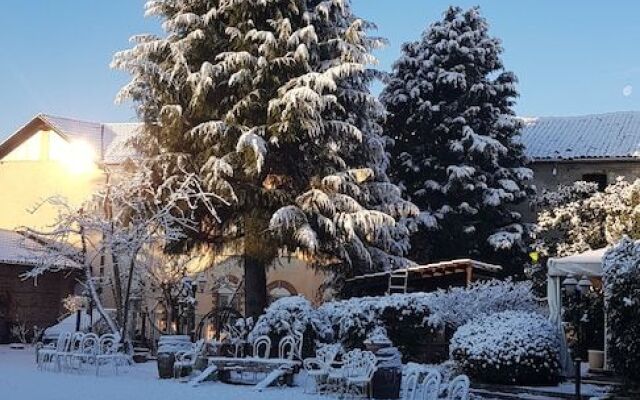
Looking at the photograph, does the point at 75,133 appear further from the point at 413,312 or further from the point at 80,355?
the point at 413,312

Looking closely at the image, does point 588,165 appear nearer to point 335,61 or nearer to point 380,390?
point 335,61

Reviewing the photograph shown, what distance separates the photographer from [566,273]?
55.7 ft

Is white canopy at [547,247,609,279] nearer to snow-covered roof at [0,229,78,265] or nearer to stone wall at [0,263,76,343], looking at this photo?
snow-covered roof at [0,229,78,265]

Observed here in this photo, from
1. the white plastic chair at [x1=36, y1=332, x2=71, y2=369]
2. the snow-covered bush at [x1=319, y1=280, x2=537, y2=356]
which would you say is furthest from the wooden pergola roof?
the white plastic chair at [x1=36, y1=332, x2=71, y2=369]

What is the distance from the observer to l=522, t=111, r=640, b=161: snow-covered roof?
2858 cm

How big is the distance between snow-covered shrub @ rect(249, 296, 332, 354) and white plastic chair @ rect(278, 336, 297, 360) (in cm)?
27

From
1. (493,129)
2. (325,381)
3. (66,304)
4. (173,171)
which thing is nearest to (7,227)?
(66,304)

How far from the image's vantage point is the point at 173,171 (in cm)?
2234

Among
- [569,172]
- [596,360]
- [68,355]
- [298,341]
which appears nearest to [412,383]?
[298,341]

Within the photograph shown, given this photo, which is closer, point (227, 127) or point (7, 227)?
point (227, 127)

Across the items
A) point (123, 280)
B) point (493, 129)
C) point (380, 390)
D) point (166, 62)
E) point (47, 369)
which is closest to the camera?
point (380, 390)

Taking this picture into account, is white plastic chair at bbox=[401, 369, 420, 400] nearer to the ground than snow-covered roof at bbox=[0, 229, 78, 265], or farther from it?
nearer to the ground

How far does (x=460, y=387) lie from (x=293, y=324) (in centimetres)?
648

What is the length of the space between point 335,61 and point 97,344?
33.0ft
